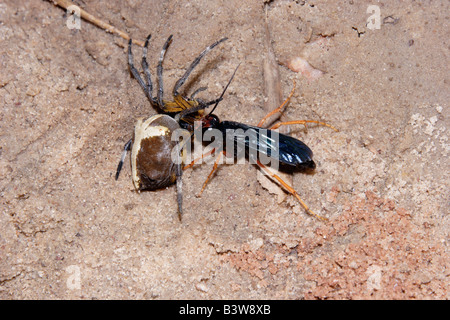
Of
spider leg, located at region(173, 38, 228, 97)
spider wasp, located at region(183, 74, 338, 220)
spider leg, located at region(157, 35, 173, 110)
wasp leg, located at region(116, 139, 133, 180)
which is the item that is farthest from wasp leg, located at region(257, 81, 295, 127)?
wasp leg, located at region(116, 139, 133, 180)

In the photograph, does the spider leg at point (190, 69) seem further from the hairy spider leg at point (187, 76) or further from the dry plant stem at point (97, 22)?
the dry plant stem at point (97, 22)

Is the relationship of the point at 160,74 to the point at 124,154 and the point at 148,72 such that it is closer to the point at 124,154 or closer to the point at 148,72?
the point at 148,72

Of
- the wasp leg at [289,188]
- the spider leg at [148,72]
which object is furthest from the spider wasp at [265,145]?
the spider leg at [148,72]

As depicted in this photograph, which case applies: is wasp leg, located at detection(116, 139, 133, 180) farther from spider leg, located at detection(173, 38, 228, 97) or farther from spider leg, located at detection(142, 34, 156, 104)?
spider leg, located at detection(173, 38, 228, 97)

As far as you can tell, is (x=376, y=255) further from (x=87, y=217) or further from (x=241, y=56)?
(x=87, y=217)

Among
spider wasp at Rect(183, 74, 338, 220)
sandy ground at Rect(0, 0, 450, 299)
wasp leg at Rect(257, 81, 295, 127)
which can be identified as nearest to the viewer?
sandy ground at Rect(0, 0, 450, 299)

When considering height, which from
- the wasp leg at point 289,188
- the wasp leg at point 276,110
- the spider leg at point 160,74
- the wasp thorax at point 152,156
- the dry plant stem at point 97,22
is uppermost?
the dry plant stem at point 97,22
